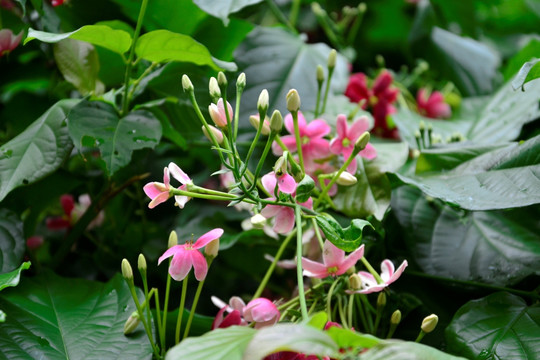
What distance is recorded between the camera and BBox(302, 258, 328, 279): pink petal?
457 millimetres

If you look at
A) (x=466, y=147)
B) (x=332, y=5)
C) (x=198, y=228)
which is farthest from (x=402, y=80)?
(x=198, y=228)

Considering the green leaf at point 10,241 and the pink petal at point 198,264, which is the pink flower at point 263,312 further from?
the green leaf at point 10,241

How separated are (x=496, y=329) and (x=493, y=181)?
0.46ft

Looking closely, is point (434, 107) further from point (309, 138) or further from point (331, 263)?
point (331, 263)

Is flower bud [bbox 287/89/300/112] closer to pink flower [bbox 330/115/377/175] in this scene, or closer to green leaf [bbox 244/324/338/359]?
pink flower [bbox 330/115/377/175]

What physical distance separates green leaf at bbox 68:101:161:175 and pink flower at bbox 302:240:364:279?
201mm

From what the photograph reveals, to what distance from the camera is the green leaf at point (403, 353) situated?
1.06 ft

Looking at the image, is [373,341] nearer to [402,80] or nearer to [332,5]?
[402,80]

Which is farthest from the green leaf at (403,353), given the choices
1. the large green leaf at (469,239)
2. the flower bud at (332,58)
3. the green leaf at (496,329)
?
the flower bud at (332,58)

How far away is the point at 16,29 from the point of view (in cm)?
65

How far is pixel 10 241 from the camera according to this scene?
0.53 m

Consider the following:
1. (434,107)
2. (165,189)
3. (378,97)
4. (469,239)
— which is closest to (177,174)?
(165,189)

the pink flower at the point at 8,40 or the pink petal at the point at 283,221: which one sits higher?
the pink flower at the point at 8,40

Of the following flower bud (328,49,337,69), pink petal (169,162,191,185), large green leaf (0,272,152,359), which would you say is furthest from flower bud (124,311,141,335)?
flower bud (328,49,337,69)
